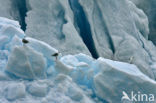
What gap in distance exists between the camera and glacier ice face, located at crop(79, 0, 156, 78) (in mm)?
5645

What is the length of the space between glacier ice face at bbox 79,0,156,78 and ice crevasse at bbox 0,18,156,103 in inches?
102

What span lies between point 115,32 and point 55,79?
369cm

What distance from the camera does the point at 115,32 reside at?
19.4ft

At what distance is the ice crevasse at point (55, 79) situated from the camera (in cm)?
245

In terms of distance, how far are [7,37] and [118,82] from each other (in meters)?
1.96

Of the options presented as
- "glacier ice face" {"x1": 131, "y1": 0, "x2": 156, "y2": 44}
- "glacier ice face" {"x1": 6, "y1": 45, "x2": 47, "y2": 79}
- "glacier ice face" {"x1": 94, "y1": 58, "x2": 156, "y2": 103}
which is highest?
"glacier ice face" {"x1": 6, "y1": 45, "x2": 47, "y2": 79}

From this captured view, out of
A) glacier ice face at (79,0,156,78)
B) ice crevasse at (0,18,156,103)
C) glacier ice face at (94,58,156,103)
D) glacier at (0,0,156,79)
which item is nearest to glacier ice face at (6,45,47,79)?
ice crevasse at (0,18,156,103)

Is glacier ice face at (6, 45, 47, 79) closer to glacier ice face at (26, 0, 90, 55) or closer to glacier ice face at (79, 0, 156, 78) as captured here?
glacier ice face at (26, 0, 90, 55)

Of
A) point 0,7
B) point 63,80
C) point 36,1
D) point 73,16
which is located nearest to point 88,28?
point 73,16

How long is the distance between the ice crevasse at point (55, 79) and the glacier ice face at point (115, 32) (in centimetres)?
259

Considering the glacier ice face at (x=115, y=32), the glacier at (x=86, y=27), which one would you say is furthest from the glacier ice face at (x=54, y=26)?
the glacier ice face at (x=115, y=32)

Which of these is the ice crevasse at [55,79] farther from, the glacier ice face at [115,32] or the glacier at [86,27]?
the glacier ice face at [115,32]

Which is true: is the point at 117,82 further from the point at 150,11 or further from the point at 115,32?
the point at 150,11

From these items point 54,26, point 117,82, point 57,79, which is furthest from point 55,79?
point 54,26
